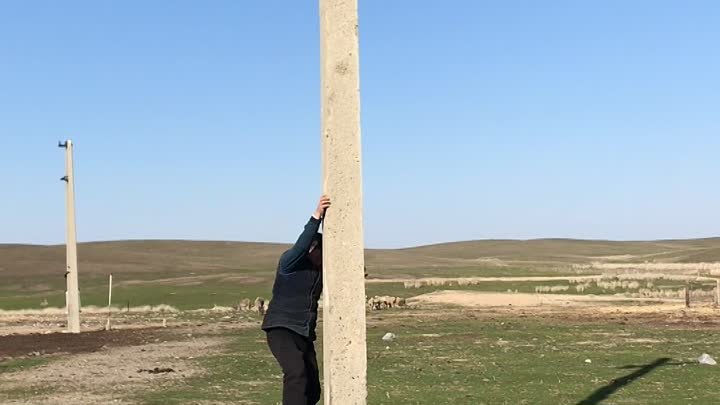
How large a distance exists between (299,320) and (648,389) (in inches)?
334

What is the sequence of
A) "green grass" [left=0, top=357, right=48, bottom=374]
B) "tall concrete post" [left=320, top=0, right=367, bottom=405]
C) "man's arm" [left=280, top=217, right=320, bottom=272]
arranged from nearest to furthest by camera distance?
1. "tall concrete post" [left=320, top=0, right=367, bottom=405]
2. "man's arm" [left=280, top=217, right=320, bottom=272]
3. "green grass" [left=0, top=357, right=48, bottom=374]

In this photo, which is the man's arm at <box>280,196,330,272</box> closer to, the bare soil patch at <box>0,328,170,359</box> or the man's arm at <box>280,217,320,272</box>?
the man's arm at <box>280,217,320,272</box>

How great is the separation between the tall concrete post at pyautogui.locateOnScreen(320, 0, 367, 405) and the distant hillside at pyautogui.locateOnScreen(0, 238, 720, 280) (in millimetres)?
83557

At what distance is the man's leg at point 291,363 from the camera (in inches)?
284

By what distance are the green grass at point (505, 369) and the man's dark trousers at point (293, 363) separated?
18.1ft

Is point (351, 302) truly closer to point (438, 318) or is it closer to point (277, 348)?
point (277, 348)

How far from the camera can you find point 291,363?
23.8 feet

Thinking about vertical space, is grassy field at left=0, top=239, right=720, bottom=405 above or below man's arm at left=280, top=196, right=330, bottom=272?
below

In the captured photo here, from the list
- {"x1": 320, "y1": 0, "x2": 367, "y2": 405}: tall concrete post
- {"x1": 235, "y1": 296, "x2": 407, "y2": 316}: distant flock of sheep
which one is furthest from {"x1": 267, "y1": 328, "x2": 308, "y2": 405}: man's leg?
{"x1": 235, "y1": 296, "x2": 407, "y2": 316}: distant flock of sheep

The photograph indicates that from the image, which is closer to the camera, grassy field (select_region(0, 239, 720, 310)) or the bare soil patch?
the bare soil patch

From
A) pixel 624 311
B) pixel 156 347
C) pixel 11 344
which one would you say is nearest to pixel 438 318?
pixel 624 311

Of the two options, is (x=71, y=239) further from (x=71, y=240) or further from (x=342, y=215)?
(x=342, y=215)

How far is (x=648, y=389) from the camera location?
45.3ft

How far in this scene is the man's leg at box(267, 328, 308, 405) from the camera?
23.7 feet
